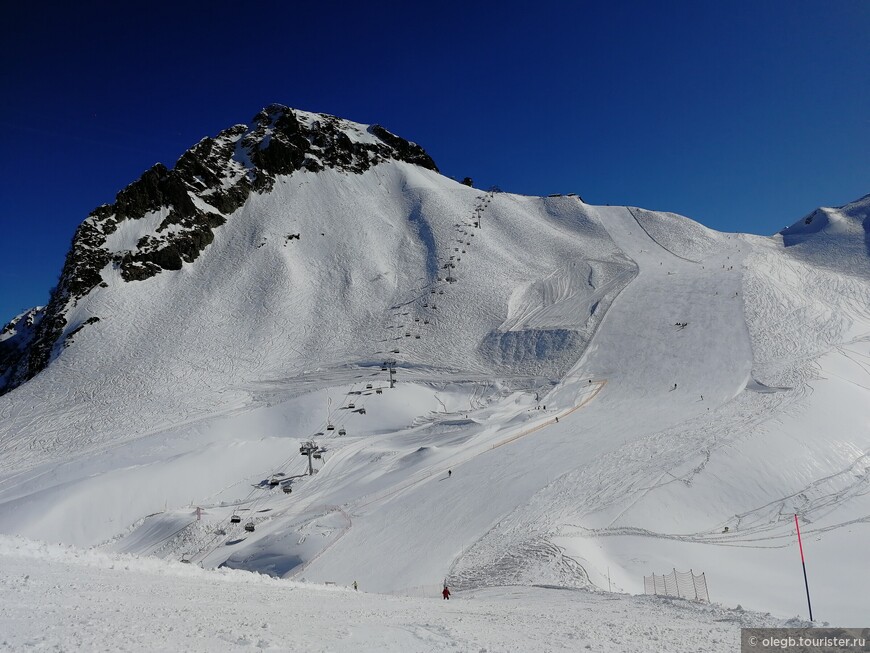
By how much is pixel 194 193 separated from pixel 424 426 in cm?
6328

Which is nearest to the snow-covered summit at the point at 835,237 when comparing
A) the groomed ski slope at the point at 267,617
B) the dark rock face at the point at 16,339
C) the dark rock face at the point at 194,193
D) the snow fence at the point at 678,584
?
the snow fence at the point at 678,584

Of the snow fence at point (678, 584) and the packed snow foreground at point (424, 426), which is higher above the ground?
the packed snow foreground at point (424, 426)

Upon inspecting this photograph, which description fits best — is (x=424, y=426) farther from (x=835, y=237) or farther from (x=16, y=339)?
(x=16, y=339)

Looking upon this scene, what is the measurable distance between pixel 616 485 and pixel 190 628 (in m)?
22.6

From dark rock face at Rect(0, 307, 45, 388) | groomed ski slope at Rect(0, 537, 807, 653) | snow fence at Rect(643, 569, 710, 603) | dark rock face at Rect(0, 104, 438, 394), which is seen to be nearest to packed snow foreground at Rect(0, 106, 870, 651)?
groomed ski slope at Rect(0, 537, 807, 653)

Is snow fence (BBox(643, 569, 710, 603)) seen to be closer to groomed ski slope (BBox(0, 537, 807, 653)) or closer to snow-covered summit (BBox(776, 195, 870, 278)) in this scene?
groomed ski slope (BBox(0, 537, 807, 653))

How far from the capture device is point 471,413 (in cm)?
3928

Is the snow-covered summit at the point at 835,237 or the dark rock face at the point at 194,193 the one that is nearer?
the dark rock face at the point at 194,193

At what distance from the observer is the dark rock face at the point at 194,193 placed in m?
61.4

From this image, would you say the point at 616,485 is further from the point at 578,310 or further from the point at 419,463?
the point at 578,310

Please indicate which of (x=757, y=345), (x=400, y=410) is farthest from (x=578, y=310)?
(x=400, y=410)

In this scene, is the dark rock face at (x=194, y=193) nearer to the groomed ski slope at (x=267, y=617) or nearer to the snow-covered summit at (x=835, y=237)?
the groomed ski slope at (x=267, y=617)

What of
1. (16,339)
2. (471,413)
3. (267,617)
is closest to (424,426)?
(471,413)

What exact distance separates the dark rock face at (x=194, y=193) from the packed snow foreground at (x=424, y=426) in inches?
24.7
